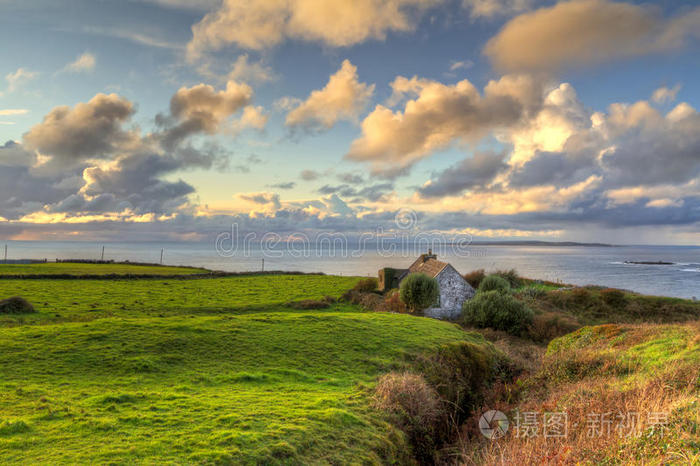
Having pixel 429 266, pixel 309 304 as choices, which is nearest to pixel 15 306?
pixel 309 304

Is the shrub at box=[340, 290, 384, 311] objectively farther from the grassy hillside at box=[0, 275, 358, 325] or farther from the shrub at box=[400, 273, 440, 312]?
the shrub at box=[400, 273, 440, 312]

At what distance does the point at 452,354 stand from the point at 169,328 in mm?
13036

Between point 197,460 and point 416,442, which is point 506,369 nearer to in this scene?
point 416,442

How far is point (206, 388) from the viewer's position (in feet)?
35.0

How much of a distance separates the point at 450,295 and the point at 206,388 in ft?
98.8

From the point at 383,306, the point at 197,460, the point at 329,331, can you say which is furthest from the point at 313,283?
the point at 197,460

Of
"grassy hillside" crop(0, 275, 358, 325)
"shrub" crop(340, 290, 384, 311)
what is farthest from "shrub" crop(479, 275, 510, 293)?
"grassy hillside" crop(0, 275, 358, 325)

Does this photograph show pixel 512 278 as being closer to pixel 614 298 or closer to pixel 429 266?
pixel 614 298

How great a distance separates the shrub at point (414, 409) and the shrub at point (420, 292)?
21.9m

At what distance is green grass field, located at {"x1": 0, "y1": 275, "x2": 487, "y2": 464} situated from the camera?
6.71 m

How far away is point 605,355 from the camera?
13156 mm

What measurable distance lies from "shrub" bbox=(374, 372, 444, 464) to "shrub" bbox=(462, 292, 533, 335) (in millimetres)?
20955

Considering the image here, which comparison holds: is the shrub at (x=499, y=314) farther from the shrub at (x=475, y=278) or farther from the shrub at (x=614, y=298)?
the shrub at (x=614, y=298)

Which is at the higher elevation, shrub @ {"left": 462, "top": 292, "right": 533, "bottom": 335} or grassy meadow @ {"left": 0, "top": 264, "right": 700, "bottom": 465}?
grassy meadow @ {"left": 0, "top": 264, "right": 700, "bottom": 465}
